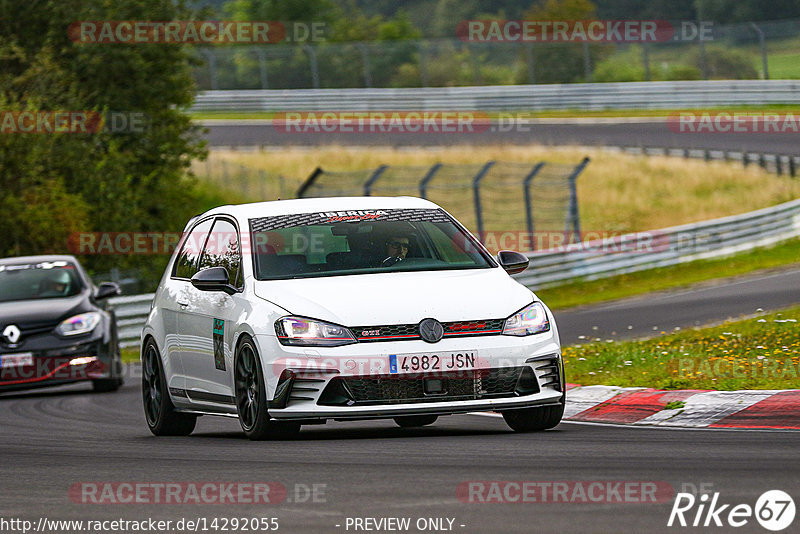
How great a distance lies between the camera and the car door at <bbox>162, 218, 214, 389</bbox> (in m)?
11.1

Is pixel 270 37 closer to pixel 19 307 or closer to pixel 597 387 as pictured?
pixel 19 307

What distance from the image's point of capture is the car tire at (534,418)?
9.72 metres

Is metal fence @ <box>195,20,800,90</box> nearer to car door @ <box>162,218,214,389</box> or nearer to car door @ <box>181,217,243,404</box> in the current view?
car door @ <box>162,218,214,389</box>

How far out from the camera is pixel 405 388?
9250mm

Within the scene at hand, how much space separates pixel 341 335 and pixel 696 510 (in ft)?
11.1

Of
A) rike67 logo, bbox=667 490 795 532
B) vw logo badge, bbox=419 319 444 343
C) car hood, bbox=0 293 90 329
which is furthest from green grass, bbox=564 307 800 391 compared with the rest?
car hood, bbox=0 293 90 329

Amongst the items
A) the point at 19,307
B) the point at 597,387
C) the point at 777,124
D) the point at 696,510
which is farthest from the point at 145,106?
the point at 696,510

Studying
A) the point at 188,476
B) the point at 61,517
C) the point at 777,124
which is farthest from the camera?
the point at 777,124

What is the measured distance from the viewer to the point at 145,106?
3372 cm

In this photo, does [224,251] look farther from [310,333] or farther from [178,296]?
[310,333]

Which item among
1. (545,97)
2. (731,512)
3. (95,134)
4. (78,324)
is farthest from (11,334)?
(545,97)

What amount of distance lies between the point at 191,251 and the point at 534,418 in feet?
10.3

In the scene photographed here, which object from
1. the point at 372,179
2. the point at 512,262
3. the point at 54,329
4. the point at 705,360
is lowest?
the point at 705,360

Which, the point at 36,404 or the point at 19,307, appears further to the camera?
the point at 19,307
